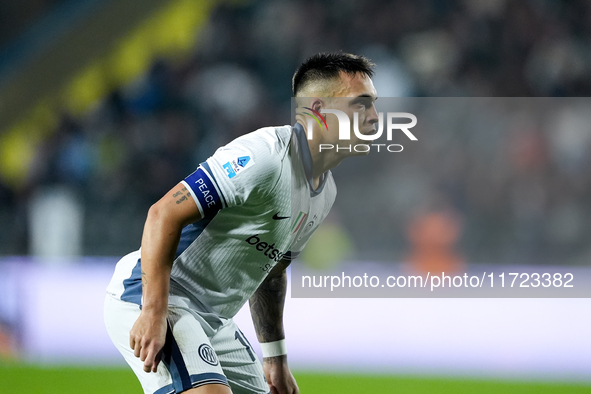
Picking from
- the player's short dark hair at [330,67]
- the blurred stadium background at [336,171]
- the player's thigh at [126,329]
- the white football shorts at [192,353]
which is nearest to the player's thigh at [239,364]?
the white football shorts at [192,353]

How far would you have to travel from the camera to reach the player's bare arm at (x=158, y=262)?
2285 millimetres

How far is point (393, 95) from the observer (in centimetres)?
929

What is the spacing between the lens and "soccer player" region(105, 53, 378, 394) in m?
2.33

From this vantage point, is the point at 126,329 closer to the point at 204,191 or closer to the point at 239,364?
the point at 239,364

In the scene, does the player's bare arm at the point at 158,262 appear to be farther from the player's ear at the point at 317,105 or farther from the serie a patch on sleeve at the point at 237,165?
the player's ear at the point at 317,105

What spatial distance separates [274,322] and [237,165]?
0.94m

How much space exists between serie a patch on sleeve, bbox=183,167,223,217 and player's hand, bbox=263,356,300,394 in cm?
97

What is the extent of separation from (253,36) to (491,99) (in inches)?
138

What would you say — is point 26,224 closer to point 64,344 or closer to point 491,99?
point 64,344

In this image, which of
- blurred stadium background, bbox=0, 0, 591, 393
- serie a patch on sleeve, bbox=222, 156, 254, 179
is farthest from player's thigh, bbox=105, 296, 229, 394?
blurred stadium background, bbox=0, 0, 591, 393

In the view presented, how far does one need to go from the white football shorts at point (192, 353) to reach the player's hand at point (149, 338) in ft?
0.28

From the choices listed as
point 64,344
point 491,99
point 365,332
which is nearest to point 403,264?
point 365,332

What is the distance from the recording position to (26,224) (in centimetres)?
809

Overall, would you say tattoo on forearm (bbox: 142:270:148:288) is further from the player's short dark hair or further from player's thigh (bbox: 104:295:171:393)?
the player's short dark hair
